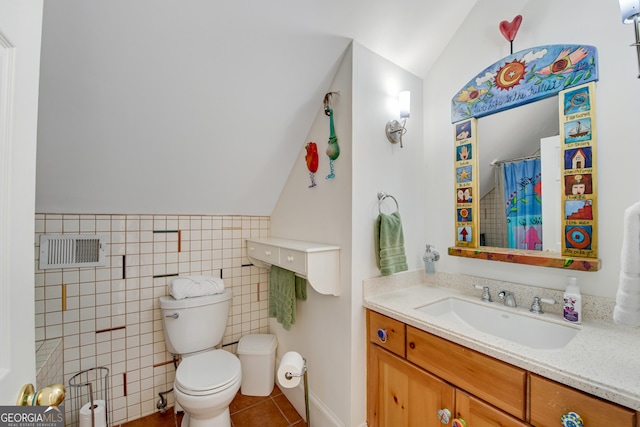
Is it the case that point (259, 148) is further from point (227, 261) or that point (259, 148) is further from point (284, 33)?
point (227, 261)

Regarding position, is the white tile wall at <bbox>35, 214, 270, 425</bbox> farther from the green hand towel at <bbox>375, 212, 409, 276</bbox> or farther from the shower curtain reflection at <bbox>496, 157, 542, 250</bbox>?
the shower curtain reflection at <bbox>496, 157, 542, 250</bbox>

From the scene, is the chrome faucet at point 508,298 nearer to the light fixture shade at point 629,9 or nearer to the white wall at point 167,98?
the light fixture shade at point 629,9

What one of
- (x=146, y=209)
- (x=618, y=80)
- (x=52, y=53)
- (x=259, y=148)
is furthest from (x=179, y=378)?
(x=618, y=80)

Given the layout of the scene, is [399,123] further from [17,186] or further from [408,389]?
[17,186]

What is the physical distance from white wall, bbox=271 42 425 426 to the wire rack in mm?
1269

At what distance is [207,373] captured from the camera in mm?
1564

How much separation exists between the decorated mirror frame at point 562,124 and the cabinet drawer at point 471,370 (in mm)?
634

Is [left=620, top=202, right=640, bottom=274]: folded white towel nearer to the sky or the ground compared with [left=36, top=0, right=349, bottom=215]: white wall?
nearer to the ground

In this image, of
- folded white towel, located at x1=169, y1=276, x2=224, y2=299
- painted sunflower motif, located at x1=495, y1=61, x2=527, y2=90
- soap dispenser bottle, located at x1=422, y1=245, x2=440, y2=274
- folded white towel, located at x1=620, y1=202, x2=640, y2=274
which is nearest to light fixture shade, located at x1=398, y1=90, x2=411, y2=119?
painted sunflower motif, located at x1=495, y1=61, x2=527, y2=90

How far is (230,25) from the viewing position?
1.27m

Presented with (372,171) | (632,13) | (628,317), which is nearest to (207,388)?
(372,171)

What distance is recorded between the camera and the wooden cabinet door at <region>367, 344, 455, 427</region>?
1157 mm

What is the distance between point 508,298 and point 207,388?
5.46 feet

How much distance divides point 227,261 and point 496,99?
2121 mm
